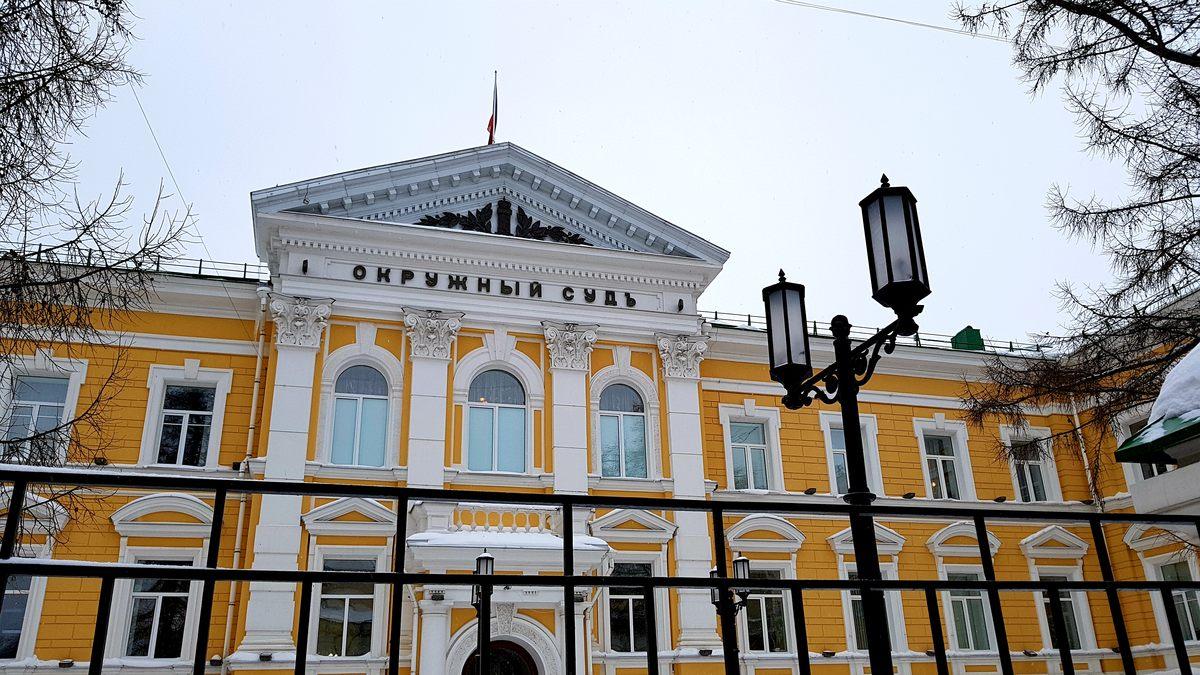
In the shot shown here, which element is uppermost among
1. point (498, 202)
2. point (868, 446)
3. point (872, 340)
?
point (498, 202)

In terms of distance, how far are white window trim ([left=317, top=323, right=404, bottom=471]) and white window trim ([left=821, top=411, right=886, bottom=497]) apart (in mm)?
9695

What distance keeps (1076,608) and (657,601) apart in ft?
34.7

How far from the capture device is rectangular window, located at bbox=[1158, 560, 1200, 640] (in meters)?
18.7

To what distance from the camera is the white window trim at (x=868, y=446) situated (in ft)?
66.9

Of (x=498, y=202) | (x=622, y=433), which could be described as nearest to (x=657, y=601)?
(x=622, y=433)

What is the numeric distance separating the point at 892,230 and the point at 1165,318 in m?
7.06

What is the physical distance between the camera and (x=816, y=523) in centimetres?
1964

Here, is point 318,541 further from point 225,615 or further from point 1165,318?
point 1165,318

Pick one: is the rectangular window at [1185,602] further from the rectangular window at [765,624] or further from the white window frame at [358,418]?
the white window frame at [358,418]

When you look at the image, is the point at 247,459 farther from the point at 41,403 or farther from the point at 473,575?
the point at 473,575

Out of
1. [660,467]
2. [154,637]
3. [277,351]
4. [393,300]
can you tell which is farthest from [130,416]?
[660,467]

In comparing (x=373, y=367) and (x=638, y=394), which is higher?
(x=373, y=367)

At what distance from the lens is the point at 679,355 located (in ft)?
62.4

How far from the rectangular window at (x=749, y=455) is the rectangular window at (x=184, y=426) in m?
10.8
